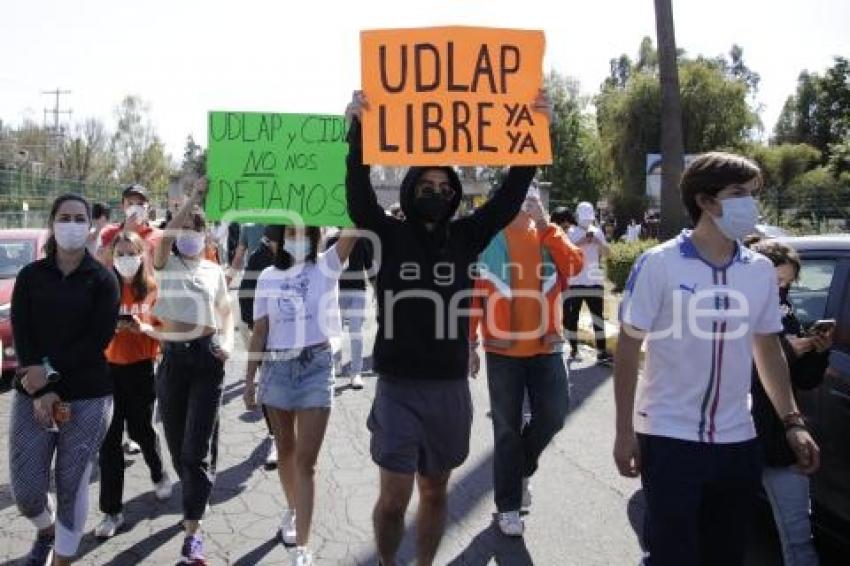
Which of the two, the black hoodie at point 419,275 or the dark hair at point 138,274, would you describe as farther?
the dark hair at point 138,274

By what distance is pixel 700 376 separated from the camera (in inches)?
115

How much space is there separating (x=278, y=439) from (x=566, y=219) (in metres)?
6.20

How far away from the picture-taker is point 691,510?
288 cm

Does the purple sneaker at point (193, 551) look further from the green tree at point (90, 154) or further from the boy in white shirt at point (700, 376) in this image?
the green tree at point (90, 154)

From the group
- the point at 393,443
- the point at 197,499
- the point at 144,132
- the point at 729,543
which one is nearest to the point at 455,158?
the point at 393,443

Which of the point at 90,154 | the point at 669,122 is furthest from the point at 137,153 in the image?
the point at 669,122

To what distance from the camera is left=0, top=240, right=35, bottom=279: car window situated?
9844 millimetres

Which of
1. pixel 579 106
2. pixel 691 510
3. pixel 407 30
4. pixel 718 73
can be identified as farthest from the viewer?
pixel 579 106

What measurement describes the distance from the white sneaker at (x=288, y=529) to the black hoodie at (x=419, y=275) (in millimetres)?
1548

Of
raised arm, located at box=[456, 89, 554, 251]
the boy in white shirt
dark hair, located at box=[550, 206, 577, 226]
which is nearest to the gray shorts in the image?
raised arm, located at box=[456, 89, 554, 251]

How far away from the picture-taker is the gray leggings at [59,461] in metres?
3.82

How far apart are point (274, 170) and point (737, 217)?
2.58 meters

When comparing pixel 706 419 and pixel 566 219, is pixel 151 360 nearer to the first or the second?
pixel 706 419

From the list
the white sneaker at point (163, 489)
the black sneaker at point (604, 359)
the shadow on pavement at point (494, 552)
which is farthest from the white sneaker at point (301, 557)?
the black sneaker at point (604, 359)
